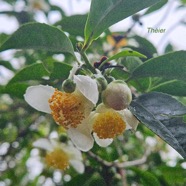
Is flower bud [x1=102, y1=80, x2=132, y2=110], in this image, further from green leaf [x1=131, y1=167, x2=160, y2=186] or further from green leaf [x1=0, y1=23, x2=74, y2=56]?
green leaf [x1=131, y1=167, x2=160, y2=186]

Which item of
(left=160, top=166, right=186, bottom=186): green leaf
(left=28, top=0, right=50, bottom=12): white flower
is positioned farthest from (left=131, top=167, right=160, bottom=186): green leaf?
(left=28, top=0, right=50, bottom=12): white flower

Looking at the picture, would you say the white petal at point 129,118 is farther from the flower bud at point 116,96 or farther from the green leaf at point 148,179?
the green leaf at point 148,179

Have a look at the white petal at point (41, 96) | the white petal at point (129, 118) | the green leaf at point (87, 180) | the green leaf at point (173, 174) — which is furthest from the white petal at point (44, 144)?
the white petal at point (129, 118)

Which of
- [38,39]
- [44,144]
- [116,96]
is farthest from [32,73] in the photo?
[44,144]

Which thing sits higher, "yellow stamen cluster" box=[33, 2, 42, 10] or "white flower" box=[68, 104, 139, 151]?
"white flower" box=[68, 104, 139, 151]

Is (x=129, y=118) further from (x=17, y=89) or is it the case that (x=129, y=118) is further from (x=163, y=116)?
(x=17, y=89)
